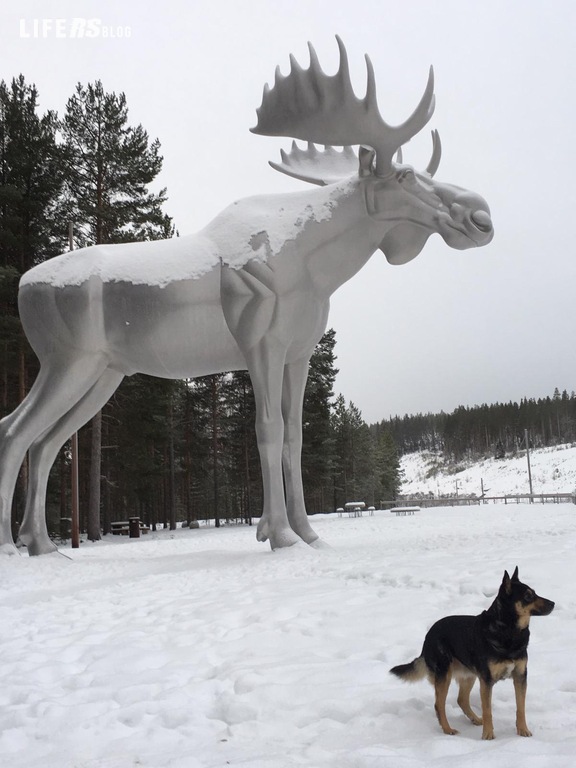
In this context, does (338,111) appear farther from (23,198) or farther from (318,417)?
(318,417)

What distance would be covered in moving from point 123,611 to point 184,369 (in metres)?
3.97

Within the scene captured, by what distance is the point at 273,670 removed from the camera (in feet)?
10.9

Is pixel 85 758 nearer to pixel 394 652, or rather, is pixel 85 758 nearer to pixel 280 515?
pixel 394 652

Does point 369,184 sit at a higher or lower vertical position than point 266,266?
higher

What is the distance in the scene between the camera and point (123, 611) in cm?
513

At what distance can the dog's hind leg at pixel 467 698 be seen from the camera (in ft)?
8.33

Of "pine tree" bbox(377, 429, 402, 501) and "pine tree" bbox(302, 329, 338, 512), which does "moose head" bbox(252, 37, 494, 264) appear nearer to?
"pine tree" bbox(302, 329, 338, 512)

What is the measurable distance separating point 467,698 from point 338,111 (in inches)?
264

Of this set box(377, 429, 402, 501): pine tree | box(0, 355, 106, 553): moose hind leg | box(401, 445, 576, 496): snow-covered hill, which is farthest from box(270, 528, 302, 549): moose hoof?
box(401, 445, 576, 496): snow-covered hill

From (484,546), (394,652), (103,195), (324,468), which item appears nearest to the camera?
(394,652)

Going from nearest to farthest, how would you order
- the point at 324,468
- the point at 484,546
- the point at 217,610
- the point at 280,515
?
the point at 217,610 → the point at 484,546 → the point at 280,515 → the point at 324,468

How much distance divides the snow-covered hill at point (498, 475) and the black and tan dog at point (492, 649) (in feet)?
193

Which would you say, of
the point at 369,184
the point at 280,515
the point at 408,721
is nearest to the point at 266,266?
the point at 369,184

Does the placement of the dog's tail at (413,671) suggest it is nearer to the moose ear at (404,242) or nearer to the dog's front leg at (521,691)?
the dog's front leg at (521,691)
